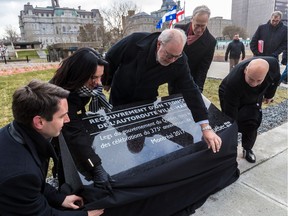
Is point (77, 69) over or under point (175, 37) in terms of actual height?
under

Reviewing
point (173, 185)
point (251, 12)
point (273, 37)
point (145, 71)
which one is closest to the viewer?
point (173, 185)

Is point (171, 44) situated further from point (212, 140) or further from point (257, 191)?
point (257, 191)

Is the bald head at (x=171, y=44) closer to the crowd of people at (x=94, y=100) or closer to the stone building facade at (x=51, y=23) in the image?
the crowd of people at (x=94, y=100)

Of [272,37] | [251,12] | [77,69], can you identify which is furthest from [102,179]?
[251,12]

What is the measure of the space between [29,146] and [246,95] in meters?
2.36

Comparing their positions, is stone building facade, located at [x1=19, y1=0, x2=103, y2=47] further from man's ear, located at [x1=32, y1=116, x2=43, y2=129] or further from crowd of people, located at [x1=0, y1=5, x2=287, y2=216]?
man's ear, located at [x1=32, y1=116, x2=43, y2=129]

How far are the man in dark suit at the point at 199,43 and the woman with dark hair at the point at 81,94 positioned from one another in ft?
4.15

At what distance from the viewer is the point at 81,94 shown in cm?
176

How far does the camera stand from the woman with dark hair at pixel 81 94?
1666mm

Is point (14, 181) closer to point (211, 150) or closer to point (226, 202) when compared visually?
point (211, 150)

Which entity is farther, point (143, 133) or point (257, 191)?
point (257, 191)

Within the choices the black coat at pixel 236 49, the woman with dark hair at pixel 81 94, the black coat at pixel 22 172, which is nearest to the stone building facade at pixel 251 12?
the black coat at pixel 236 49

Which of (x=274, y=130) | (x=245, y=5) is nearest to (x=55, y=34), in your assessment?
(x=245, y=5)

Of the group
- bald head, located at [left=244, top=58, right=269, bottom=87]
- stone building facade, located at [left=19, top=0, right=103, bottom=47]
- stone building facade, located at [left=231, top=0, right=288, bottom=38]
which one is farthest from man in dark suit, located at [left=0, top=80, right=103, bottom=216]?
stone building facade, located at [left=19, top=0, right=103, bottom=47]
